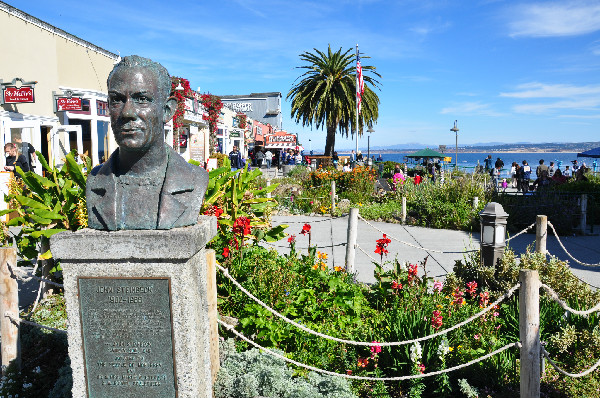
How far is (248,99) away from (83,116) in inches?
2006

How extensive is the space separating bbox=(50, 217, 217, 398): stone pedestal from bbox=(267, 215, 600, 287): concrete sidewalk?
4.28 metres

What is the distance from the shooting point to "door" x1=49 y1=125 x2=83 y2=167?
14148 mm

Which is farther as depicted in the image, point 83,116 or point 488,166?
point 488,166

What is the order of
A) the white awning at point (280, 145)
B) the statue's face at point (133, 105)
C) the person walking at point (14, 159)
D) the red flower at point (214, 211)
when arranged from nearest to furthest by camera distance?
1. the statue's face at point (133, 105)
2. the red flower at point (214, 211)
3. the person walking at point (14, 159)
4. the white awning at point (280, 145)

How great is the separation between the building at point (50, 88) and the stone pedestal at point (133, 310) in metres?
10.3

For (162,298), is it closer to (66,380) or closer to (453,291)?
(66,380)

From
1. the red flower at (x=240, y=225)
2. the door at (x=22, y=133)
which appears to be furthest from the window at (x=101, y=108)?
the red flower at (x=240, y=225)

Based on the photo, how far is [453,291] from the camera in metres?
5.44

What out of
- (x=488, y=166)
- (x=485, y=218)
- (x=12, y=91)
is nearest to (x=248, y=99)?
(x=488, y=166)

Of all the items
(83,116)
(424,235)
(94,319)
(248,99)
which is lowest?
(424,235)

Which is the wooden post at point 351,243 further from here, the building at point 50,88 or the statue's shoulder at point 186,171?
the building at point 50,88

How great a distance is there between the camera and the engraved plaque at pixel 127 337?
9.58ft

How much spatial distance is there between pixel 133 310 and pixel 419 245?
7.72 metres

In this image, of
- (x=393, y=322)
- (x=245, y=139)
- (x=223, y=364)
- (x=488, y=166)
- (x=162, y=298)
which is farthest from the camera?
(x=245, y=139)
